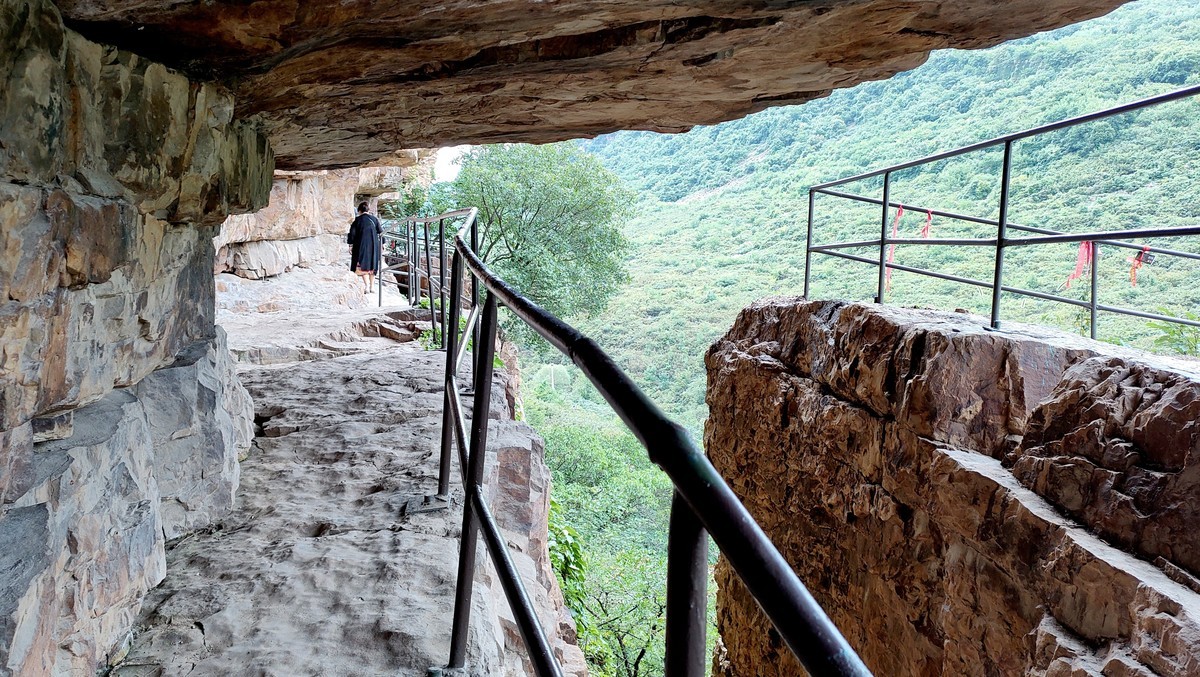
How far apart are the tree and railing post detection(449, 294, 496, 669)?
13441 mm

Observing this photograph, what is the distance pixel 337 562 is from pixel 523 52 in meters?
1.77

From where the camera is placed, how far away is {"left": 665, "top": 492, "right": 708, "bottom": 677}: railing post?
487mm

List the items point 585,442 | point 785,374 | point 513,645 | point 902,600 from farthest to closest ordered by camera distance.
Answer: point 585,442 < point 785,374 < point 902,600 < point 513,645

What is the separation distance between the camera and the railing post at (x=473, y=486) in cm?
136

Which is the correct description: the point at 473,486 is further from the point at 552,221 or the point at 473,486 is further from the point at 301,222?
the point at 552,221

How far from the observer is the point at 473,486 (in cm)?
135

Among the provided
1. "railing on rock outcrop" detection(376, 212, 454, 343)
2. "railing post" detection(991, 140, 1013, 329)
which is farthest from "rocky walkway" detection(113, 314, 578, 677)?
"railing post" detection(991, 140, 1013, 329)

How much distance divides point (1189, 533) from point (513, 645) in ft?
6.02

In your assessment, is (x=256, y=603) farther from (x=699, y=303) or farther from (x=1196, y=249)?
(x=699, y=303)

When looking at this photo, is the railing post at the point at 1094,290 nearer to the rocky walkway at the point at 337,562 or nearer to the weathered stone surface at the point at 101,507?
the rocky walkway at the point at 337,562

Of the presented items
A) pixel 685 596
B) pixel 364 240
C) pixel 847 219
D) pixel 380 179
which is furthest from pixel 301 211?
pixel 847 219

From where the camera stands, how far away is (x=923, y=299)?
21.3 meters

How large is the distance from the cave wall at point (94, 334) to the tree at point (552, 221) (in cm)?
1271

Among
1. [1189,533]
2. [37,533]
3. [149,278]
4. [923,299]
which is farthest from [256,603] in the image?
[923,299]
